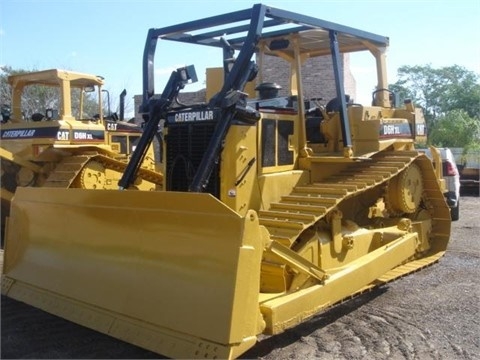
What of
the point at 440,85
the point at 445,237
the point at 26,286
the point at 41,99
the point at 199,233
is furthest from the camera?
the point at 440,85

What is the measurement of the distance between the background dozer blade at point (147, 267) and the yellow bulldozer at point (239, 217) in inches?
0.4

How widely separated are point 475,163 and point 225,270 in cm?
1851

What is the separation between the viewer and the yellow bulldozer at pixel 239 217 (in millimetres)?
4016

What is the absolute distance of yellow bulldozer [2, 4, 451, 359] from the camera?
4.02m

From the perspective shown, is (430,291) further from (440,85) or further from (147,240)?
(440,85)

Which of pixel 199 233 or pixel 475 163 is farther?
pixel 475 163

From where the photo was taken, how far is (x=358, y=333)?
4.95 meters

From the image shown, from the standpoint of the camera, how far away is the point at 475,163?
66.9 feet

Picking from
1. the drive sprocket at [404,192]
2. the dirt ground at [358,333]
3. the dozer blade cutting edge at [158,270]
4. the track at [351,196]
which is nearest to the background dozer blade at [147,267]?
the dozer blade cutting edge at [158,270]

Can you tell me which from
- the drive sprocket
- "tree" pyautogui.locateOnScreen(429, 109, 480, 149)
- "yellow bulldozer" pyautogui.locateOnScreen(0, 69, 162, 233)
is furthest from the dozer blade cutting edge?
"tree" pyautogui.locateOnScreen(429, 109, 480, 149)

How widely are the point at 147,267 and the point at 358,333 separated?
6.25ft

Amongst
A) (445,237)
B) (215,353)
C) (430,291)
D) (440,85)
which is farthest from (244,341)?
(440,85)

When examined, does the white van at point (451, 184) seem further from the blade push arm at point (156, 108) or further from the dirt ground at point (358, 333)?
the blade push arm at point (156, 108)

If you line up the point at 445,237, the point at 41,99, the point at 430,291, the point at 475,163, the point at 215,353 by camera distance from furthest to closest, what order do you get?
the point at 41,99
the point at 475,163
the point at 445,237
the point at 430,291
the point at 215,353
